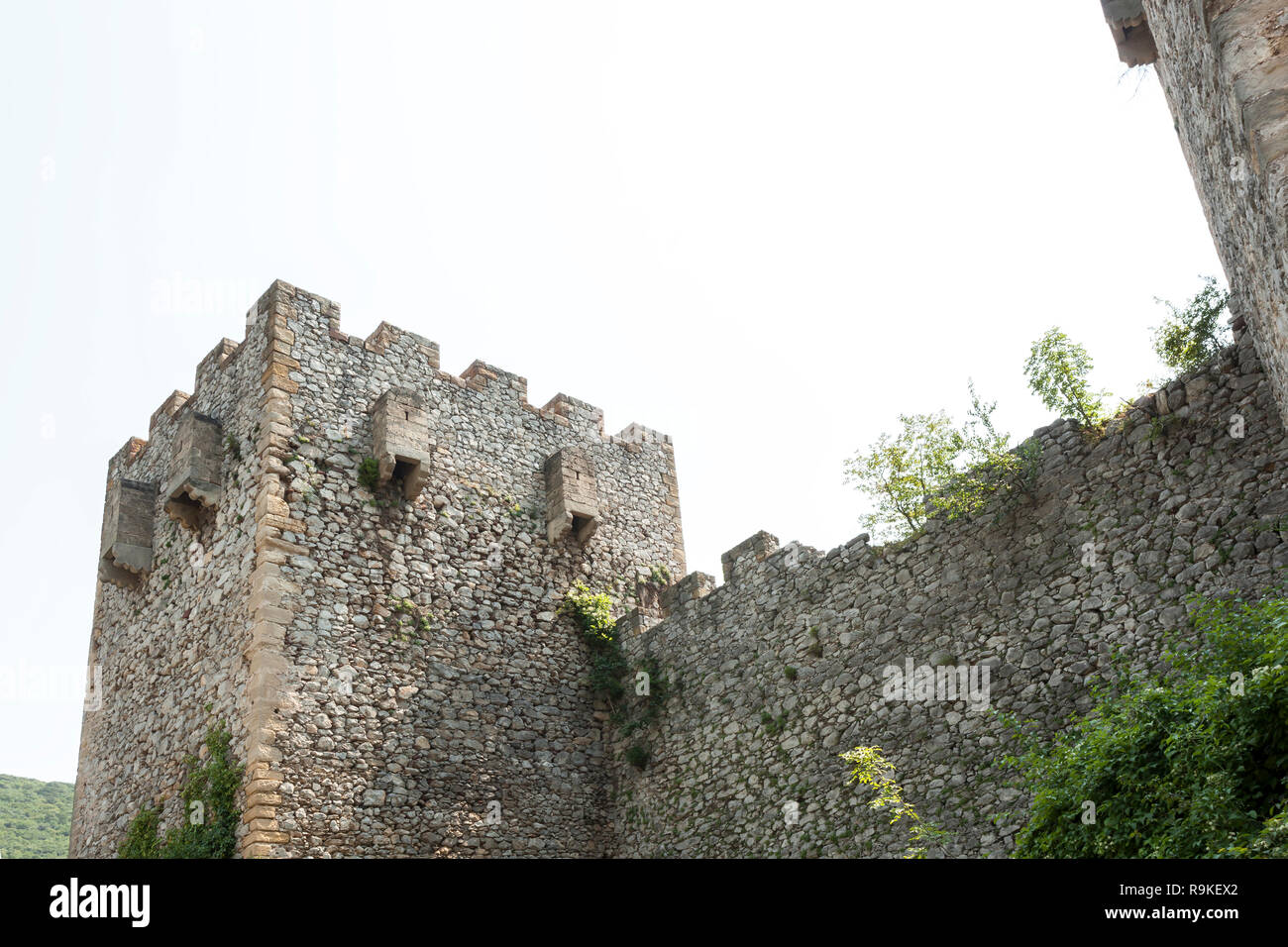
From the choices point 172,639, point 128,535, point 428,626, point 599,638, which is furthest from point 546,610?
point 128,535

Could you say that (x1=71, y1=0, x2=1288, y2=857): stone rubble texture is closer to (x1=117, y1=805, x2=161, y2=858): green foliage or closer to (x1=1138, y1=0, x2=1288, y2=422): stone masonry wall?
(x1=117, y1=805, x2=161, y2=858): green foliage

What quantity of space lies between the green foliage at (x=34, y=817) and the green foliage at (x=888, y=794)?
13130 mm

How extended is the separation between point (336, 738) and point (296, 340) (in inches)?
186

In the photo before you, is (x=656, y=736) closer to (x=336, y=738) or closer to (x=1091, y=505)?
(x=336, y=738)

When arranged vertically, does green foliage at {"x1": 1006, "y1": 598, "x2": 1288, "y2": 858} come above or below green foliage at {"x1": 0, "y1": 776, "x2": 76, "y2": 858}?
below

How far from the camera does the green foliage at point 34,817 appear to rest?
1805 cm

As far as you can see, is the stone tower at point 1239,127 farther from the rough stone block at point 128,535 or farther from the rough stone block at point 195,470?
the rough stone block at point 128,535

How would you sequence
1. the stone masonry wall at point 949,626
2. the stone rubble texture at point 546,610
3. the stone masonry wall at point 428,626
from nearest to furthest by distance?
1. the stone masonry wall at point 949,626
2. the stone rubble texture at point 546,610
3. the stone masonry wall at point 428,626

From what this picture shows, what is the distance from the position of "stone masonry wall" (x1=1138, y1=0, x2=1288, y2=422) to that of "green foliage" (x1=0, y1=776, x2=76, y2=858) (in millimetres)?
17469

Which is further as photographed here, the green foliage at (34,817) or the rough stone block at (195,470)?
the green foliage at (34,817)

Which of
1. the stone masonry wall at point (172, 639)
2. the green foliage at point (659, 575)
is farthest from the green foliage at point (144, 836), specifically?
the green foliage at point (659, 575)

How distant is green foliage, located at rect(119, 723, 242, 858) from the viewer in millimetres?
9750

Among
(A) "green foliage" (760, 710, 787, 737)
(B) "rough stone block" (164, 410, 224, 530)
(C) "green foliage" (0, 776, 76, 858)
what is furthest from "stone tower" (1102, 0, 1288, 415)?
(C) "green foliage" (0, 776, 76, 858)

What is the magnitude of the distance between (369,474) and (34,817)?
15.1m
